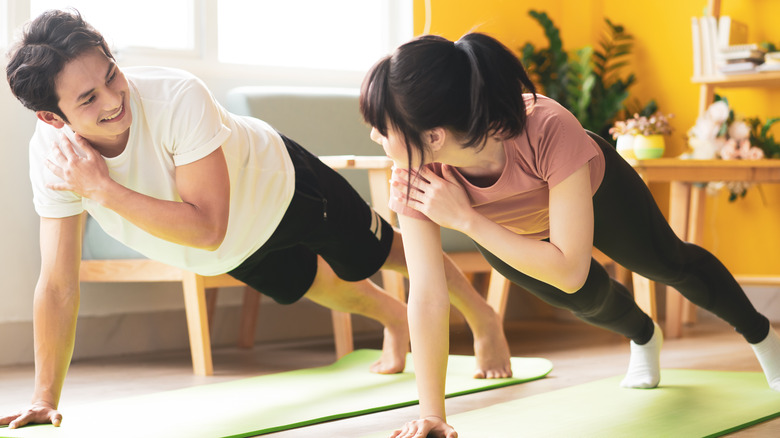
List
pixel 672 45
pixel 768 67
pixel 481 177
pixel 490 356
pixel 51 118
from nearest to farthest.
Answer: pixel 481 177 < pixel 51 118 < pixel 490 356 < pixel 768 67 < pixel 672 45

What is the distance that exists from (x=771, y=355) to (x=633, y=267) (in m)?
0.44

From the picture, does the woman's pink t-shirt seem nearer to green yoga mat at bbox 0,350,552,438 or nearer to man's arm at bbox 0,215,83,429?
green yoga mat at bbox 0,350,552,438

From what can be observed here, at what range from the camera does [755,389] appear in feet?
6.73

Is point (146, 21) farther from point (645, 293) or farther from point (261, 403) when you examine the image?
point (645, 293)

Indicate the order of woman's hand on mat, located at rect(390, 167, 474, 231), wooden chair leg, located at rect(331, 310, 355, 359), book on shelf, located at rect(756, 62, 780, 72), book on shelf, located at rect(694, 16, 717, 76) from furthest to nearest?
book on shelf, located at rect(694, 16, 717, 76), book on shelf, located at rect(756, 62, 780, 72), wooden chair leg, located at rect(331, 310, 355, 359), woman's hand on mat, located at rect(390, 167, 474, 231)

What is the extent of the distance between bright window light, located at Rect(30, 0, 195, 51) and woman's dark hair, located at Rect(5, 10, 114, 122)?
4.86ft

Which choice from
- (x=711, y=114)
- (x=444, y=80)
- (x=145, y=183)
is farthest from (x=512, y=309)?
(x=444, y=80)

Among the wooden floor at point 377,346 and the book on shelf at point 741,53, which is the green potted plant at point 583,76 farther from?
the wooden floor at point 377,346

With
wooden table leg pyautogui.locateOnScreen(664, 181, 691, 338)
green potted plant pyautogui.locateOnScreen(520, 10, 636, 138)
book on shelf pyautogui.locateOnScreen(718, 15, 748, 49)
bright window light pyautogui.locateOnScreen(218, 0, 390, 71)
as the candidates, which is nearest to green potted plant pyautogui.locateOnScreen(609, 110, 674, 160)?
wooden table leg pyautogui.locateOnScreen(664, 181, 691, 338)

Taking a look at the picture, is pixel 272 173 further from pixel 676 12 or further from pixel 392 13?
pixel 676 12

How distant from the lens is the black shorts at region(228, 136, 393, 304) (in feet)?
6.79

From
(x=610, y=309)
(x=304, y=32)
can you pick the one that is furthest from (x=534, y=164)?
(x=304, y=32)

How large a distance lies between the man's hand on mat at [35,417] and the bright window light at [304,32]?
78.2 inches

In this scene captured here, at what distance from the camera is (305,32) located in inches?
148
